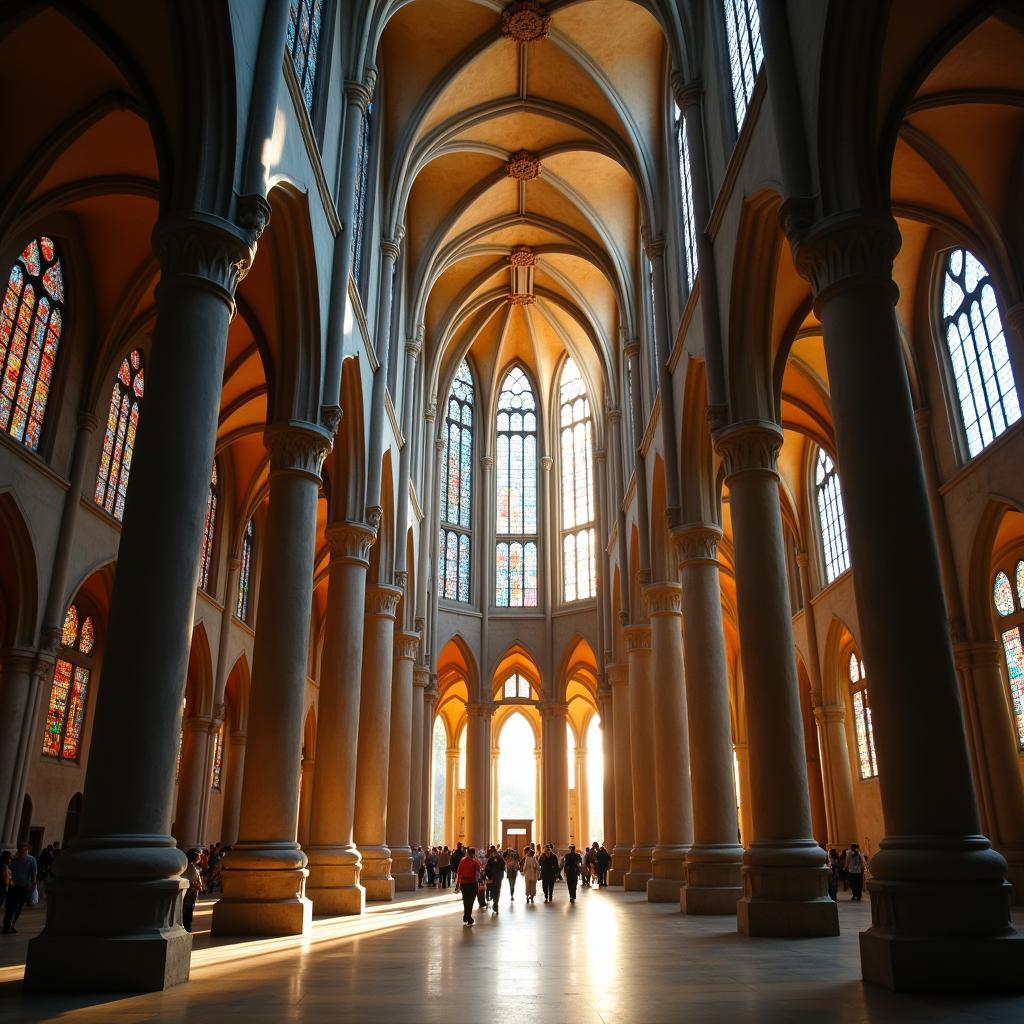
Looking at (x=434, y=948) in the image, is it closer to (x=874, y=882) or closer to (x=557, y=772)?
(x=874, y=882)

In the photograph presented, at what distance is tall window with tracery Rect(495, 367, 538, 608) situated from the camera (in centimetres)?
3922

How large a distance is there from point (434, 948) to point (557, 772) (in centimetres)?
2671

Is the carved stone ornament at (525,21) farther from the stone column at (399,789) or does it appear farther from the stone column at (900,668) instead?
the stone column at (399,789)

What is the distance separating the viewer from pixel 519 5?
2152 cm

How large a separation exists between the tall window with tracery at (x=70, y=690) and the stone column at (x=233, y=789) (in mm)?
8634

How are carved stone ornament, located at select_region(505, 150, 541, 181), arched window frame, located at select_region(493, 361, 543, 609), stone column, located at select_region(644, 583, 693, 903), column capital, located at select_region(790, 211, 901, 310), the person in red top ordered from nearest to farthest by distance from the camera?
1. column capital, located at select_region(790, 211, 901, 310)
2. the person in red top
3. stone column, located at select_region(644, 583, 693, 903)
4. carved stone ornament, located at select_region(505, 150, 541, 181)
5. arched window frame, located at select_region(493, 361, 543, 609)

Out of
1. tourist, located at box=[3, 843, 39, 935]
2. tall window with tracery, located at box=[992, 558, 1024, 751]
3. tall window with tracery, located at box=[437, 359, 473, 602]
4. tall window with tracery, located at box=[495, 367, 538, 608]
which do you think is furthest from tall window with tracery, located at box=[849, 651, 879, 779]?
tourist, located at box=[3, 843, 39, 935]

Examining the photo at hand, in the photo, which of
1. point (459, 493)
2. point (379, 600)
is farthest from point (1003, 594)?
point (459, 493)

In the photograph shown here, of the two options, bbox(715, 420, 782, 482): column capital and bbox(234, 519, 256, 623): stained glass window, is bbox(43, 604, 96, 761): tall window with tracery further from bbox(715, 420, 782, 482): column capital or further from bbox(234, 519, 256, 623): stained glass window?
bbox(715, 420, 782, 482): column capital

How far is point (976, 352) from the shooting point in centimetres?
1911

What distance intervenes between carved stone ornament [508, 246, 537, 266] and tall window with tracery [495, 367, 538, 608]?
8.98 m

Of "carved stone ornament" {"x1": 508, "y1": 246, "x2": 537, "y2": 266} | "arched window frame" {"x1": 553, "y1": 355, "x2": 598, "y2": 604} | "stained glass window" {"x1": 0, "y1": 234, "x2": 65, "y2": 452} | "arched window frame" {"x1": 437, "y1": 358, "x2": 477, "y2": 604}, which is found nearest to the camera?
"stained glass window" {"x1": 0, "y1": 234, "x2": 65, "y2": 452}

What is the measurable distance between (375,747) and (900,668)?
13.6m

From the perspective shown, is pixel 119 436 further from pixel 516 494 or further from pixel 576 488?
pixel 576 488
